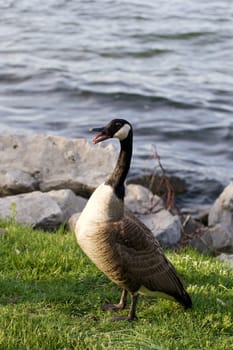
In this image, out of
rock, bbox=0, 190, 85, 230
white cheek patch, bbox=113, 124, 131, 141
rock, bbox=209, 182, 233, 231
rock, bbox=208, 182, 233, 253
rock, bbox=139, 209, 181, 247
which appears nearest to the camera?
white cheek patch, bbox=113, 124, 131, 141

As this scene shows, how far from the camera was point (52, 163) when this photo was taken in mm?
11797

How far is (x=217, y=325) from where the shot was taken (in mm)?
6637

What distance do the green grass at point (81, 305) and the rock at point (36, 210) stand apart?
28.2 inches

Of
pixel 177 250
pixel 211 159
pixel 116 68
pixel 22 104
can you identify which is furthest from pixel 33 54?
pixel 177 250

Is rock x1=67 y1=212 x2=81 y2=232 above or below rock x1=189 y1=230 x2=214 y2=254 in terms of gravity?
above

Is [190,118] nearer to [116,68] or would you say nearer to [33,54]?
[116,68]

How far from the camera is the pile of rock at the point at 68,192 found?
9.68 metres

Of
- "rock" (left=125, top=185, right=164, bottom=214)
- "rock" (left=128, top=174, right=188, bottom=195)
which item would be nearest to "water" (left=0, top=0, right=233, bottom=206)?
"rock" (left=128, top=174, right=188, bottom=195)

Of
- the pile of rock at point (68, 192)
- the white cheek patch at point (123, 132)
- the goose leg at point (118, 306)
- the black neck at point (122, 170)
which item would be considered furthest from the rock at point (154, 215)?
the white cheek patch at point (123, 132)

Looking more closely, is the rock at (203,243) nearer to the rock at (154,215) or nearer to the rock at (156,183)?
the rock at (154,215)

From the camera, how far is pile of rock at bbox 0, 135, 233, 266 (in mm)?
9680

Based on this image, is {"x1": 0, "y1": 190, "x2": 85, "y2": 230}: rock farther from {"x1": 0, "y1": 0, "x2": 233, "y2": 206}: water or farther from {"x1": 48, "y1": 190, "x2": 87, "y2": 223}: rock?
{"x1": 0, "y1": 0, "x2": 233, "y2": 206}: water

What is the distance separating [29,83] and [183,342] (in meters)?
14.8

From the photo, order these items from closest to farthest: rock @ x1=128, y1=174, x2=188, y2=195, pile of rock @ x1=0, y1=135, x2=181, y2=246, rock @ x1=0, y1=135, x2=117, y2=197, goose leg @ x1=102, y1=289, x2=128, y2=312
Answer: goose leg @ x1=102, y1=289, x2=128, y2=312
pile of rock @ x1=0, y1=135, x2=181, y2=246
rock @ x1=0, y1=135, x2=117, y2=197
rock @ x1=128, y1=174, x2=188, y2=195
